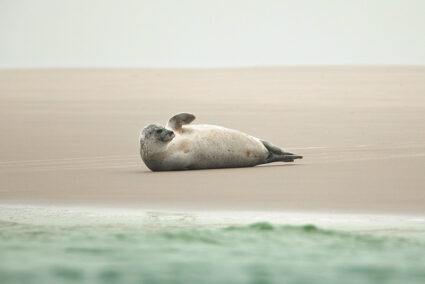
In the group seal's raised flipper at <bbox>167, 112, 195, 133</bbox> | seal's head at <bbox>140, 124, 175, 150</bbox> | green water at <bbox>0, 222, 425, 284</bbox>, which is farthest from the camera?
seal's raised flipper at <bbox>167, 112, 195, 133</bbox>

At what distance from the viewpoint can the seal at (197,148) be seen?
10.3 metres

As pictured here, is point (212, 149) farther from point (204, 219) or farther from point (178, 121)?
point (204, 219)

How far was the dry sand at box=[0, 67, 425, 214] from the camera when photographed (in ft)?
28.6

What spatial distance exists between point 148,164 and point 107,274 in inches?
165

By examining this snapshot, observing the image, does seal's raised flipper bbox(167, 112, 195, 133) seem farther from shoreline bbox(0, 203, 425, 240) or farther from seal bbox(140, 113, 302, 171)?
shoreline bbox(0, 203, 425, 240)

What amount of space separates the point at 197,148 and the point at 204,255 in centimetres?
373

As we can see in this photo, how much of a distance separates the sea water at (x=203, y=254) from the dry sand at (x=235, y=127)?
0.99 meters

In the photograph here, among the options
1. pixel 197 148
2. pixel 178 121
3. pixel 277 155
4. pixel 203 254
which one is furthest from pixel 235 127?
pixel 203 254

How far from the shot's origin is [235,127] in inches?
567

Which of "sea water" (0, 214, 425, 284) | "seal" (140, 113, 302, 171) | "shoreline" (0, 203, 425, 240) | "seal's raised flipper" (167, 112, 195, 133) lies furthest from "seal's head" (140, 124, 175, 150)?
"sea water" (0, 214, 425, 284)

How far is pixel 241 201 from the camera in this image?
27.5ft

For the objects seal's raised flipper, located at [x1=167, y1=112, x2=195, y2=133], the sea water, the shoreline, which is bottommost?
the sea water

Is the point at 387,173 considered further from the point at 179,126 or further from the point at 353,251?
the point at 353,251

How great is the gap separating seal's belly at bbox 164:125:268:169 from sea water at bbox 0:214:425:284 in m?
2.79
